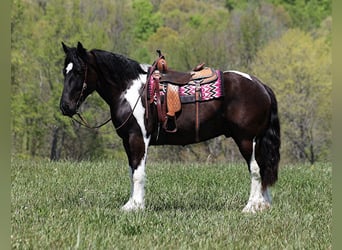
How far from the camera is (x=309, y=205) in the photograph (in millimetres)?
6633

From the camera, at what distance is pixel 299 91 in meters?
48.7

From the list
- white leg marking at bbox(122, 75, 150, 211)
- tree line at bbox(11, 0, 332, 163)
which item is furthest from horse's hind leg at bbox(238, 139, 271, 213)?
tree line at bbox(11, 0, 332, 163)

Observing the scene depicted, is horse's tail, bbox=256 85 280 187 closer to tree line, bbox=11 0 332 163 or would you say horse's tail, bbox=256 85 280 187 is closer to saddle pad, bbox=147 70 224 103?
saddle pad, bbox=147 70 224 103

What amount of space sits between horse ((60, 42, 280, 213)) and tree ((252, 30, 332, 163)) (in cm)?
3895

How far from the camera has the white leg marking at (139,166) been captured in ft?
20.6

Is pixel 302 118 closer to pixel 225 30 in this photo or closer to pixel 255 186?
pixel 225 30

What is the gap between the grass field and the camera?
4.29 meters

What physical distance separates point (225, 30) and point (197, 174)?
44.3 m

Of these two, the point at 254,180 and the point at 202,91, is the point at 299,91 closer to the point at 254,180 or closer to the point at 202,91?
the point at 254,180

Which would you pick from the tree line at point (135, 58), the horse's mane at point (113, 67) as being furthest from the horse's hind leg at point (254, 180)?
the tree line at point (135, 58)

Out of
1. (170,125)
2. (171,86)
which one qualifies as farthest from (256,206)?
(171,86)

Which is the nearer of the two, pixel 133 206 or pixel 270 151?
pixel 133 206

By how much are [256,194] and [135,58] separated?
38.1 meters

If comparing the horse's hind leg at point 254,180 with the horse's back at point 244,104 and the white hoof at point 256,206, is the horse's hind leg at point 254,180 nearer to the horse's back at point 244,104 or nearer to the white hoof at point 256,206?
the white hoof at point 256,206
